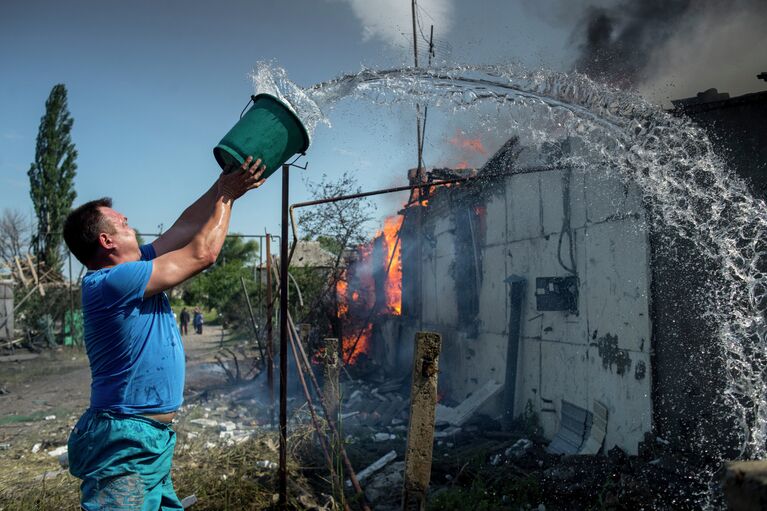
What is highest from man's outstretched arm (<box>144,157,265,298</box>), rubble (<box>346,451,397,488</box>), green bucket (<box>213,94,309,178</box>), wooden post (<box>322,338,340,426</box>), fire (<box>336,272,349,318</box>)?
green bucket (<box>213,94,309,178</box>)

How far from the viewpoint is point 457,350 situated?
34.0 ft

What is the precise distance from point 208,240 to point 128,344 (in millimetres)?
625

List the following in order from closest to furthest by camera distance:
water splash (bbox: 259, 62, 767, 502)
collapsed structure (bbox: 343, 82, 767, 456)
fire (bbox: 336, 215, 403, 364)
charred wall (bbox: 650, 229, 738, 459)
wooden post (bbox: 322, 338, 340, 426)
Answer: water splash (bbox: 259, 62, 767, 502), charred wall (bbox: 650, 229, 738, 459), collapsed structure (bbox: 343, 82, 767, 456), wooden post (bbox: 322, 338, 340, 426), fire (bbox: 336, 215, 403, 364)

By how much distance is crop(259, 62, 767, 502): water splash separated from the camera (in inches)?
177

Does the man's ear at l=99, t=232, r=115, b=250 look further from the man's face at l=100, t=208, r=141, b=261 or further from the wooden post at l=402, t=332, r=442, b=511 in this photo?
the wooden post at l=402, t=332, r=442, b=511

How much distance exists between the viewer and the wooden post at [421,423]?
2.83 m

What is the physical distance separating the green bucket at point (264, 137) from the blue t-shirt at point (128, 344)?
0.69 meters

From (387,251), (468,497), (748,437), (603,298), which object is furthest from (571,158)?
(387,251)

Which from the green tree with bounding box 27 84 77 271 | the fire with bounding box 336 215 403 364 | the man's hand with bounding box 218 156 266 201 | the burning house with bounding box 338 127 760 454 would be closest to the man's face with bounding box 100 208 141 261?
the man's hand with bounding box 218 156 266 201

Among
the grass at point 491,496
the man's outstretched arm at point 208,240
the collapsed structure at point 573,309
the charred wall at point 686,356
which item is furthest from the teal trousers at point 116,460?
the charred wall at point 686,356

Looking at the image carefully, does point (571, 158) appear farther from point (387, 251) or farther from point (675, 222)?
point (387, 251)

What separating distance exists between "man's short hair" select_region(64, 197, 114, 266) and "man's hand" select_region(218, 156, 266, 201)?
588 mm

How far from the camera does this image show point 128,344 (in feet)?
7.97

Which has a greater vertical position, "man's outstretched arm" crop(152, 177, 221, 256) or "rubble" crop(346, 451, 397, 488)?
"man's outstretched arm" crop(152, 177, 221, 256)
